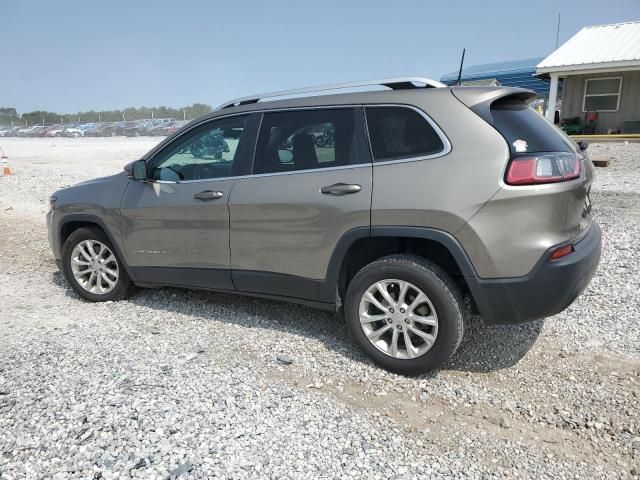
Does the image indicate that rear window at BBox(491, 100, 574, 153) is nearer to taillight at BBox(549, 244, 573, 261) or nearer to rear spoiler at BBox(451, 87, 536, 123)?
rear spoiler at BBox(451, 87, 536, 123)

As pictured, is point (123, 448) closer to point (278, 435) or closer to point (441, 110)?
point (278, 435)

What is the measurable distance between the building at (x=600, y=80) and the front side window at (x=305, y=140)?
17012 millimetres

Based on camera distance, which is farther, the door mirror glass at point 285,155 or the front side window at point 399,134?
the door mirror glass at point 285,155

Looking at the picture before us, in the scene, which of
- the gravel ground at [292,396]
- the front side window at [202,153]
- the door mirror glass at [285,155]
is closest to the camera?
the gravel ground at [292,396]

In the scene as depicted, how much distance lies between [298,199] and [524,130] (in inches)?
60.3

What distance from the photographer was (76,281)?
4.77 m

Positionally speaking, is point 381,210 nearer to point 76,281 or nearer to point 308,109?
point 308,109

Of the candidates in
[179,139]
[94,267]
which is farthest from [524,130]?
[94,267]

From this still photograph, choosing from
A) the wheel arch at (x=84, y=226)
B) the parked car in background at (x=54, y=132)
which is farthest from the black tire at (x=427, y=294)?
the parked car in background at (x=54, y=132)

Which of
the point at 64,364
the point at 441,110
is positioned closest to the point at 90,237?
the point at 64,364

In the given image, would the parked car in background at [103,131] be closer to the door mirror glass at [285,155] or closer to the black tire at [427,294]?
the door mirror glass at [285,155]

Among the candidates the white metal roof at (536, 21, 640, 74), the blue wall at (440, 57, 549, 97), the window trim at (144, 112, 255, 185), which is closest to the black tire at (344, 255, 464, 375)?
the window trim at (144, 112, 255, 185)

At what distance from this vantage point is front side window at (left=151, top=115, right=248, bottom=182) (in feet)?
13.1

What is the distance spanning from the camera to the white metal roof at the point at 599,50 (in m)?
16.8
